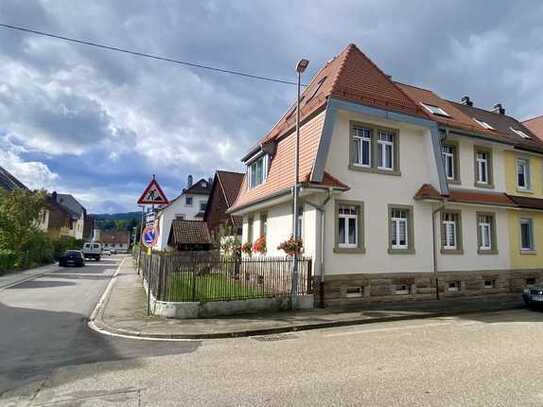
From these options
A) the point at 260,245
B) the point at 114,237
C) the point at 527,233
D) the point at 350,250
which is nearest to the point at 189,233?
the point at 260,245

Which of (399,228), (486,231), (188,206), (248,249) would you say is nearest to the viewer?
(399,228)

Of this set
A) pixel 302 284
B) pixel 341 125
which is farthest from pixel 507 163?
pixel 302 284

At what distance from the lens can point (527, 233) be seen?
18.2 metres

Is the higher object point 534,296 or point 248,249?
point 248,249

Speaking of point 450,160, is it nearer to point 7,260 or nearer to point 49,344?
point 49,344

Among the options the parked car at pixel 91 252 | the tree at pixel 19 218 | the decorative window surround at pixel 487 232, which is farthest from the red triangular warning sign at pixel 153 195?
the parked car at pixel 91 252

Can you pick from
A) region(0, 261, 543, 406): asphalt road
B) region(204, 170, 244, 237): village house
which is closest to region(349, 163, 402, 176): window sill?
region(0, 261, 543, 406): asphalt road

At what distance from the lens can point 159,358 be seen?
6973mm

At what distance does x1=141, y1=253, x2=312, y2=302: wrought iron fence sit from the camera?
1113 centimetres

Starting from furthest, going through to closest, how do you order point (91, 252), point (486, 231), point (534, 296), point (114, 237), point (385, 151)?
1. point (114, 237)
2. point (91, 252)
3. point (486, 231)
4. point (385, 151)
5. point (534, 296)

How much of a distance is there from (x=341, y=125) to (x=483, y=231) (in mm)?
8326

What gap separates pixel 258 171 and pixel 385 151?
6445 mm

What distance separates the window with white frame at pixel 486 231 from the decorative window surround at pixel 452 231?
135cm

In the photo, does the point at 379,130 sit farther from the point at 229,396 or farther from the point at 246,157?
the point at 229,396
